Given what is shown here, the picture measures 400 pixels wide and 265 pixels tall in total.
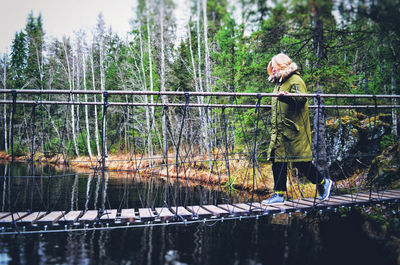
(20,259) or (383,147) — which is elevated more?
(383,147)

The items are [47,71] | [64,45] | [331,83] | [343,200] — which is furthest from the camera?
[47,71]

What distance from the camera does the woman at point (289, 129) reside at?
9.85 ft

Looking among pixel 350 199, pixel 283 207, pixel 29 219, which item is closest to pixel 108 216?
pixel 29 219

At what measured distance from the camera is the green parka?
2.99 metres

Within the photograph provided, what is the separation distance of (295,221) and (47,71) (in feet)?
69.4

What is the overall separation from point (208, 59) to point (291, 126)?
744 centimetres

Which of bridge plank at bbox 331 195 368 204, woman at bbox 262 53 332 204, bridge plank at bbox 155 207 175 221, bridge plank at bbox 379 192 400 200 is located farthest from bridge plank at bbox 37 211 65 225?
bridge plank at bbox 379 192 400 200

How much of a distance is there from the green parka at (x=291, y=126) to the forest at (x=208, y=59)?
1.04 ft

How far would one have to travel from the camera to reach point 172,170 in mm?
11047

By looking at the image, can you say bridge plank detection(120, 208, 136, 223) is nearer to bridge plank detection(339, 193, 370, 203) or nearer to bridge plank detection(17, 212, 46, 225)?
bridge plank detection(17, 212, 46, 225)

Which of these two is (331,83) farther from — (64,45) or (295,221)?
(64,45)

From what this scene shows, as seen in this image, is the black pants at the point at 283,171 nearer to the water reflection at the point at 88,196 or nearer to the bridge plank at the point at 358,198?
the bridge plank at the point at 358,198

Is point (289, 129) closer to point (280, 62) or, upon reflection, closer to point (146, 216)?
point (280, 62)

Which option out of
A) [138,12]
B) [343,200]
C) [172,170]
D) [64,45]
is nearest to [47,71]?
[64,45]
